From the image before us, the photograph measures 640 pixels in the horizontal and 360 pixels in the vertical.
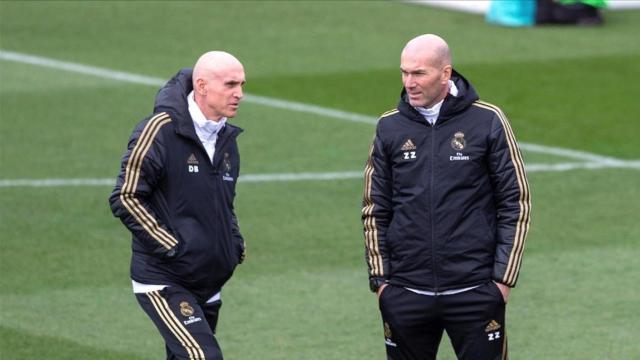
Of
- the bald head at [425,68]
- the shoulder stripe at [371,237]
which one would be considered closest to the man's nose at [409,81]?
the bald head at [425,68]

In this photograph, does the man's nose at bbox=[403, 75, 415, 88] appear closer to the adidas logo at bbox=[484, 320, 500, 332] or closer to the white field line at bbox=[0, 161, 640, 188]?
the adidas logo at bbox=[484, 320, 500, 332]

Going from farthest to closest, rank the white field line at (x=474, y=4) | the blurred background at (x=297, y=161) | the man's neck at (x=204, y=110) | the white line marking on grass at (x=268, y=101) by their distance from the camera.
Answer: the white field line at (x=474, y=4)
the white line marking on grass at (x=268, y=101)
the blurred background at (x=297, y=161)
the man's neck at (x=204, y=110)

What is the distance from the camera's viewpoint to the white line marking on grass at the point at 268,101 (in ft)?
54.1

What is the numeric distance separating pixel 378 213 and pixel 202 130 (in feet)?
3.15

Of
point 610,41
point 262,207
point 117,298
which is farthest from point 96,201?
point 610,41

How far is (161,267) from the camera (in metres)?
8.09

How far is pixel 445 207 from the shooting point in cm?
770

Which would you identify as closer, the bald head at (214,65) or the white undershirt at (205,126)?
the bald head at (214,65)

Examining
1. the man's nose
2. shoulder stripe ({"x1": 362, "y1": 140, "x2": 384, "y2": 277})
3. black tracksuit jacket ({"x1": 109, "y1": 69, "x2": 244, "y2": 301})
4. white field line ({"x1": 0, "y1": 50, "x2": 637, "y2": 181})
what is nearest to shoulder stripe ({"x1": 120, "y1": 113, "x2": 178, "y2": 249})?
black tracksuit jacket ({"x1": 109, "y1": 69, "x2": 244, "y2": 301})

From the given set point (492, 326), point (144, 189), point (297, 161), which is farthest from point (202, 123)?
point (297, 161)

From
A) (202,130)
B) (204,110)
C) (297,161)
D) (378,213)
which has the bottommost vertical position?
(297,161)

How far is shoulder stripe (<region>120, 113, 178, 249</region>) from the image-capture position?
25.9 feet

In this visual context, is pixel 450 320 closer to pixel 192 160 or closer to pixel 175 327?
pixel 175 327

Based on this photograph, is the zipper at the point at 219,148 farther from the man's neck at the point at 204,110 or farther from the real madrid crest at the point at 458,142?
the real madrid crest at the point at 458,142
